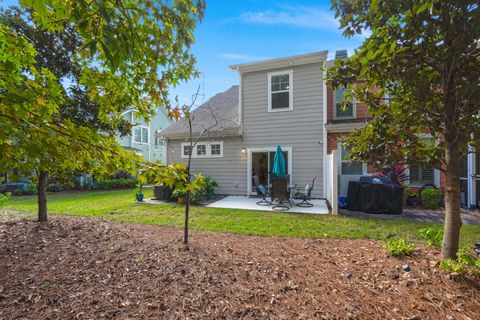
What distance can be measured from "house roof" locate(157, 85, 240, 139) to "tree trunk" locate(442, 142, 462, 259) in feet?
25.5

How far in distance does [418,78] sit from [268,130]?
7998 millimetres

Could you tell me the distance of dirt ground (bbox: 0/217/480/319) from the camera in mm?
2469

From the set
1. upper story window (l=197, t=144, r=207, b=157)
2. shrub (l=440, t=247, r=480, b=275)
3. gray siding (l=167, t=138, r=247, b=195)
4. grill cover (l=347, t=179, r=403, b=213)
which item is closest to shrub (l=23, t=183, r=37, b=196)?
shrub (l=440, t=247, r=480, b=275)

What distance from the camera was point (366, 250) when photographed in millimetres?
3943

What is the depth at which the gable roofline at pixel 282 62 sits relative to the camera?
9.77 m

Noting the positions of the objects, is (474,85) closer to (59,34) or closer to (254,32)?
(254,32)

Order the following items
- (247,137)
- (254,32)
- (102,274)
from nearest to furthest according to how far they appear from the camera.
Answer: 1. (102,274)
2. (254,32)
3. (247,137)

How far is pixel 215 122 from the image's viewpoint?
12.5 metres

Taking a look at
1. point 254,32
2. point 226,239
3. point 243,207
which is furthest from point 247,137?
point 226,239

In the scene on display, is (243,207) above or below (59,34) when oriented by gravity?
below

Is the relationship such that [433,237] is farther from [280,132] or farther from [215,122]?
[215,122]

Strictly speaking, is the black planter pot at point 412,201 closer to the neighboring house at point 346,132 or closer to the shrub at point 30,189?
the neighboring house at point 346,132

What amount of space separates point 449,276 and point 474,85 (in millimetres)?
2200

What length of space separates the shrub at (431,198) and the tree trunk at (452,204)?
6.30 m
